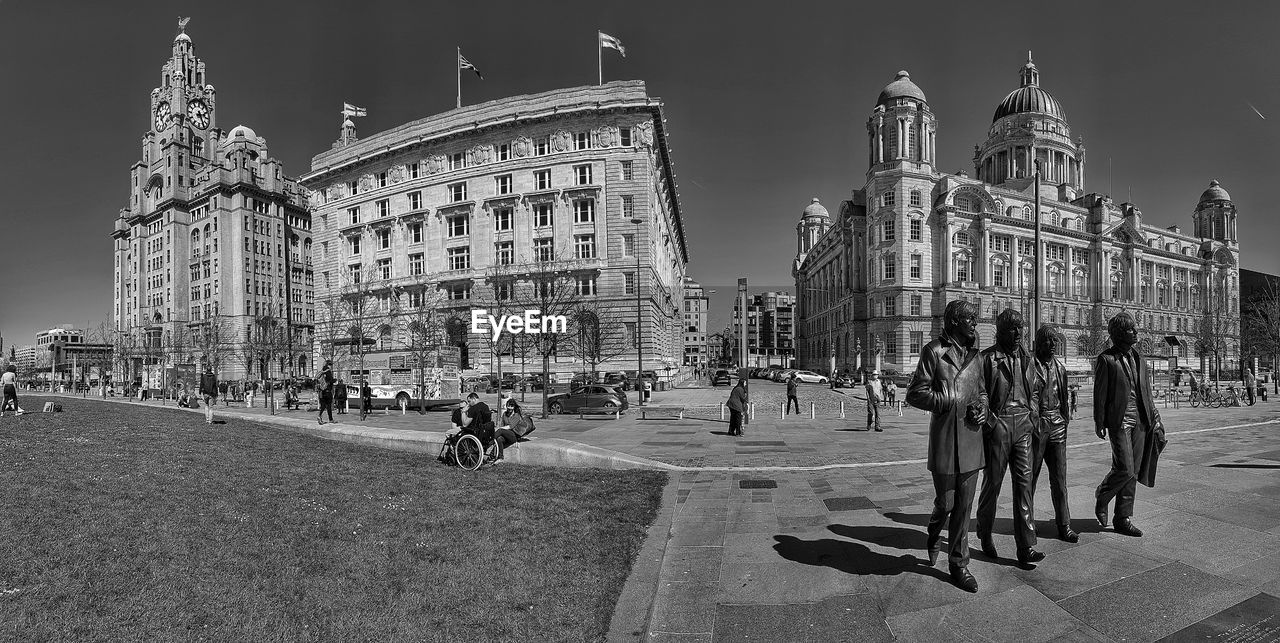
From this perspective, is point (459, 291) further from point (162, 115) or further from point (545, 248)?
point (162, 115)

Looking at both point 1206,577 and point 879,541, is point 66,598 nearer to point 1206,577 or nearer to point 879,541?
point 879,541

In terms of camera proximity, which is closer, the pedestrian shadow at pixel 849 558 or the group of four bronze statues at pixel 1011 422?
the group of four bronze statues at pixel 1011 422

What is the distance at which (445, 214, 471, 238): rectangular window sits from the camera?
197 feet

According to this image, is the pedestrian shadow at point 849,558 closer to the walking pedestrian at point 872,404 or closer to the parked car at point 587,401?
the walking pedestrian at point 872,404

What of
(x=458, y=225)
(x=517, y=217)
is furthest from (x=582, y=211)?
(x=458, y=225)

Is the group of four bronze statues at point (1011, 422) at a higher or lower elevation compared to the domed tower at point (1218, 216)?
lower

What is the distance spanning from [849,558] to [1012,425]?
1840mm

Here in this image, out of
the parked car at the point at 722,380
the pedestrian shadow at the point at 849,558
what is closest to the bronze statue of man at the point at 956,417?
the pedestrian shadow at the point at 849,558

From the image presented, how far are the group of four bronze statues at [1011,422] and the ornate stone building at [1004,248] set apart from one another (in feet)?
254

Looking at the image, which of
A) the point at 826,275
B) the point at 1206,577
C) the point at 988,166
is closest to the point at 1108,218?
the point at 988,166

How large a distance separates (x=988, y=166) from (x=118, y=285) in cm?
16020

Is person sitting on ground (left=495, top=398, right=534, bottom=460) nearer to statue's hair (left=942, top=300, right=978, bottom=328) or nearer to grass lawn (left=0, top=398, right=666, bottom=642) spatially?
grass lawn (left=0, top=398, right=666, bottom=642)

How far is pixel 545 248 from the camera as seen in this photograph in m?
56.7

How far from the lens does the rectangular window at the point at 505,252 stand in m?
58.2
